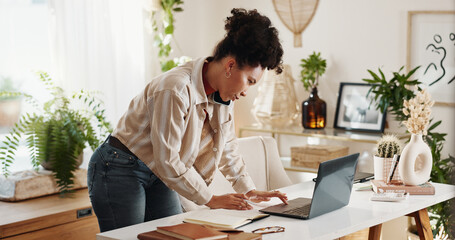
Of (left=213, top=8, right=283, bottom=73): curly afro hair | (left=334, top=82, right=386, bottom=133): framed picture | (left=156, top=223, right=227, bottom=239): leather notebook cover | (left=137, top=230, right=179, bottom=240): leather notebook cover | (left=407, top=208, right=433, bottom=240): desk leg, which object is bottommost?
(left=407, top=208, right=433, bottom=240): desk leg

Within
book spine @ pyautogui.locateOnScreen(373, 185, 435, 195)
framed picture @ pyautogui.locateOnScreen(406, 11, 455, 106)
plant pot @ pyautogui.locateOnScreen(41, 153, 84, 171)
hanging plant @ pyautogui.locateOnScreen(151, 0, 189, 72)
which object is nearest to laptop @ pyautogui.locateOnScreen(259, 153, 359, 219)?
book spine @ pyautogui.locateOnScreen(373, 185, 435, 195)

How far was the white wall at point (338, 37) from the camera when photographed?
4.07m

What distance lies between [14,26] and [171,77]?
6.99 feet

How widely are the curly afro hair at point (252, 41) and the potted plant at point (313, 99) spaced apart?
85.3 inches

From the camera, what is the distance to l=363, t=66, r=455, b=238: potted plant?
360cm

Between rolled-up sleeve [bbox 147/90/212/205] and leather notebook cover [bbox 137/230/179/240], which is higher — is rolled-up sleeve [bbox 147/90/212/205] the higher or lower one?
the higher one

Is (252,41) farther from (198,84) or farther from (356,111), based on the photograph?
(356,111)

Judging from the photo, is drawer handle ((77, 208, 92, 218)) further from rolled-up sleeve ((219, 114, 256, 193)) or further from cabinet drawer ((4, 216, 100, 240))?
rolled-up sleeve ((219, 114, 256, 193))

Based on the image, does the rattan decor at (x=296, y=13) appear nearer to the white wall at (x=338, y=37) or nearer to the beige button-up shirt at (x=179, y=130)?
the white wall at (x=338, y=37)

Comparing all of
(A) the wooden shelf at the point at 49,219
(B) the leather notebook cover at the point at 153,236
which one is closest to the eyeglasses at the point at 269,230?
(B) the leather notebook cover at the point at 153,236

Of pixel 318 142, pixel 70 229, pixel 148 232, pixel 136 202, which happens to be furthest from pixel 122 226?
pixel 318 142

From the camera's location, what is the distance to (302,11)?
177 inches

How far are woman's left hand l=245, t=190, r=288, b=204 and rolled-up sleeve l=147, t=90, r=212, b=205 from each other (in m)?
0.36

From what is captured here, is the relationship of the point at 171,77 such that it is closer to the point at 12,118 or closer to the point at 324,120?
the point at 12,118
